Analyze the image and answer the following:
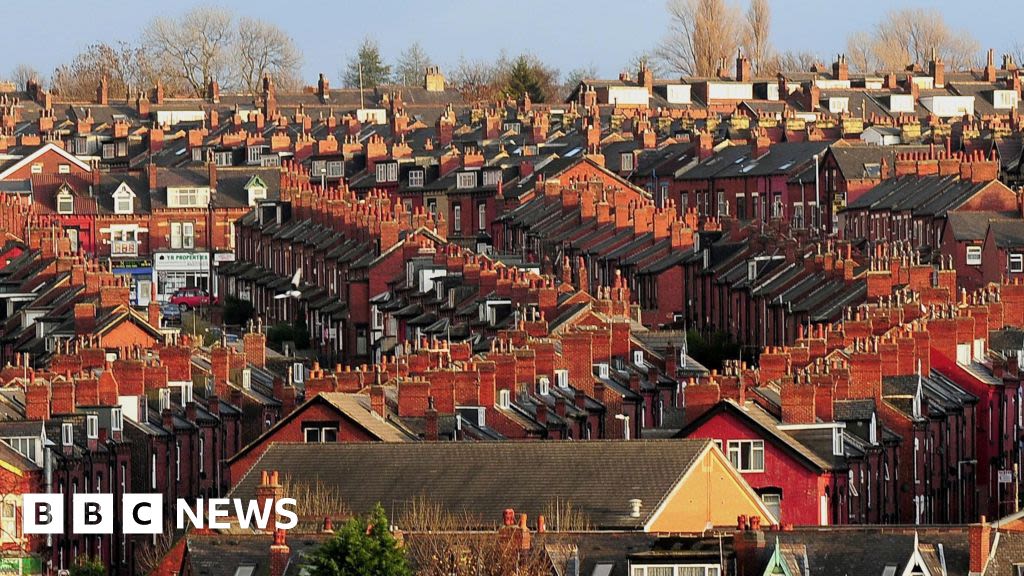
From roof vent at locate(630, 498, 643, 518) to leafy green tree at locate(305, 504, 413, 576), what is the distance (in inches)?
356

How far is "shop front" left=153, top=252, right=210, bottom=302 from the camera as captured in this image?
15250 cm

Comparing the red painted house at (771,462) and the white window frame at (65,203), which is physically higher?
the white window frame at (65,203)

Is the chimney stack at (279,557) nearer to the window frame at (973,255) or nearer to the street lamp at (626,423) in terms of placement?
the street lamp at (626,423)

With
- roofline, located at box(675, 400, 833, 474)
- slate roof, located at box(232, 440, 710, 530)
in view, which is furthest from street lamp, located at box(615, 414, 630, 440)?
slate roof, located at box(232, 440, 710, 530)

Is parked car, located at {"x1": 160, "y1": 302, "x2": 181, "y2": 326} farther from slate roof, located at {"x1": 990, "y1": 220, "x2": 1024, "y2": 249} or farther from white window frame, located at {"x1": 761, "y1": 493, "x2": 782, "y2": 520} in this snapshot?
white window frame, located at {"x1": 761, "y1": 493, "x2": 782, "y2": 520}

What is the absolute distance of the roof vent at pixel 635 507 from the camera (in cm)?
6416

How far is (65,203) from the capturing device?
523ft

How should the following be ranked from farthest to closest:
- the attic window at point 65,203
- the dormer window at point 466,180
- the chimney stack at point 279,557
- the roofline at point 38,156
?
the roofline at point 38,156
the attic window at point 65,203
the dormer window at point 466,180
the chimney stack at point 279,557

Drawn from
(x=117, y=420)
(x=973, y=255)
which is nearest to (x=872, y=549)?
(x=117, y=420)

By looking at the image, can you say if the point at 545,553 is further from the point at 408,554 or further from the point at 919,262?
the point at 919,262

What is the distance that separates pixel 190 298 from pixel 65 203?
15.0 m

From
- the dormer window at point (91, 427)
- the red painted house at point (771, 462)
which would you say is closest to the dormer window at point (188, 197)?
the dormer window at point (91, 427)

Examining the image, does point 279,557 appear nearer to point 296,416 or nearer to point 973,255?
point 296,416

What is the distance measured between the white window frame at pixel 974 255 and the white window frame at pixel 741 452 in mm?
48462
